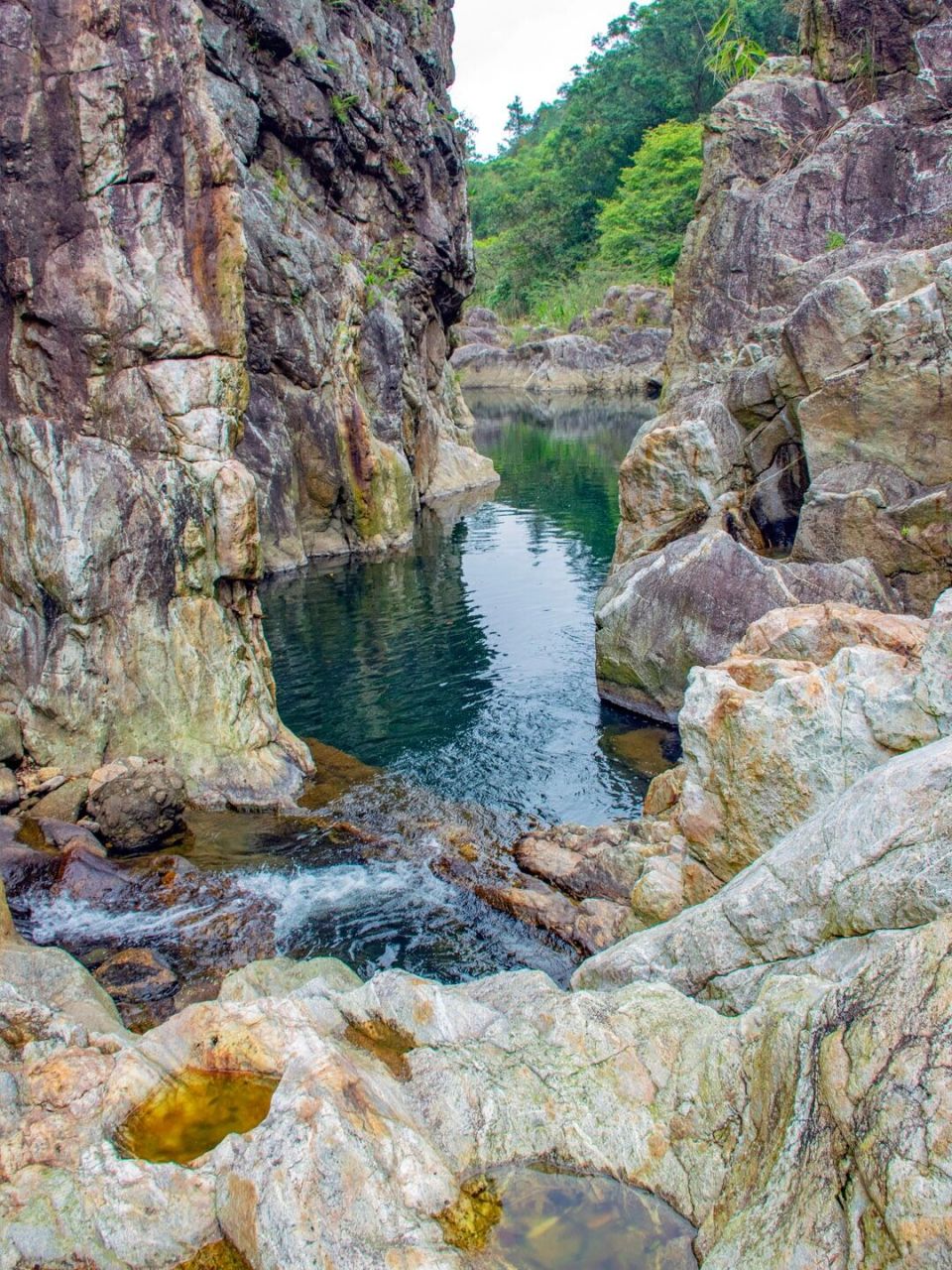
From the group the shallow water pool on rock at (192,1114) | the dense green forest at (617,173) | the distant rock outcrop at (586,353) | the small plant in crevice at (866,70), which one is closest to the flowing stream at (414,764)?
the shallow water pool on rock at (192,1114)

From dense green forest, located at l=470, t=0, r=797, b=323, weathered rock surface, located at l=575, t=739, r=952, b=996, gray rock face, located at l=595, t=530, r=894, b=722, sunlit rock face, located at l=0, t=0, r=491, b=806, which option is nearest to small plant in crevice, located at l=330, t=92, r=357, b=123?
sunlit rock face, located at l=0, t=0, r=491, b=806

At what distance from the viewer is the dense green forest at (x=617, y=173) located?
71.6m

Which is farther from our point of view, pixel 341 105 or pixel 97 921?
pixel 341 105

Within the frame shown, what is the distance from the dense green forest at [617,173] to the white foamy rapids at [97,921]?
222 feet

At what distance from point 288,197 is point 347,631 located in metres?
14.4

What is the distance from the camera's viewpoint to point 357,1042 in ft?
20.6

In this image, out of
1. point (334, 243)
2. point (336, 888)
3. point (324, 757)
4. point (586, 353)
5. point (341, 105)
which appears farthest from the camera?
point (586, 353)

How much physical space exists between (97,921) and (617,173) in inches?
3330

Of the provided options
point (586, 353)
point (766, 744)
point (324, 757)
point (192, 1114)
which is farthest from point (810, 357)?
point (586, 353)

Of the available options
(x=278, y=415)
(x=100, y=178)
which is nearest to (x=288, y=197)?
(x=278, y=415)

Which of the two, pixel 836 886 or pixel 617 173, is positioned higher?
pixel 617 173

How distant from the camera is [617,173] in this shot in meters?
82.7

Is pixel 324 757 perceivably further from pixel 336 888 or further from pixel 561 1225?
pixel 561 1225

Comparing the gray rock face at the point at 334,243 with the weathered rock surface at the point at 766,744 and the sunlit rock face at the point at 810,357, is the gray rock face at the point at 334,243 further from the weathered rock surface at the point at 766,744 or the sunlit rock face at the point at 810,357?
the weathered rock surface at the point at 766,744
